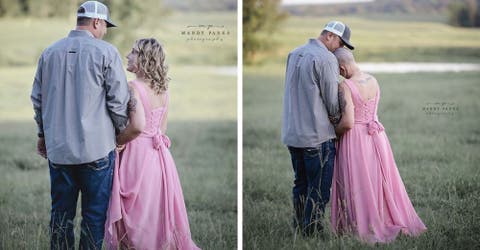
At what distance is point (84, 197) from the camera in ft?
14.0

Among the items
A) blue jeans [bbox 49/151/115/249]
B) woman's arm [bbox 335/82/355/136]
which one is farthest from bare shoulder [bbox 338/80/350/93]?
blue jeans [bbox 49/151/115/249]

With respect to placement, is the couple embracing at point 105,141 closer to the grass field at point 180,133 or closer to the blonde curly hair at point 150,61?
the blonde curly hair at point 150,61

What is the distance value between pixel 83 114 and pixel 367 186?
1888mm

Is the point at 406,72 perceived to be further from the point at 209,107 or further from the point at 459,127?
the point at 209,107

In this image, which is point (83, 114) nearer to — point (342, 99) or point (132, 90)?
point (132, 90)

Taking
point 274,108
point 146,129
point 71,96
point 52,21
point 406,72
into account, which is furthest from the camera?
point 274,108

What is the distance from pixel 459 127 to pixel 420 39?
70cm

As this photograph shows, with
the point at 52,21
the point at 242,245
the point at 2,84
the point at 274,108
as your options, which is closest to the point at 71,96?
the point at 242,245

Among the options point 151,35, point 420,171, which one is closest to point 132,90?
point 151,35

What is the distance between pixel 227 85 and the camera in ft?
26.5

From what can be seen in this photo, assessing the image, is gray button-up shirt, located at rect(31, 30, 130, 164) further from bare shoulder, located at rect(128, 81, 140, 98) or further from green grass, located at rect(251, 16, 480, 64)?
green grass, located at rect(251, 16, 480, 64)

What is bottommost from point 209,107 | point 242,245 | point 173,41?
point 242,245

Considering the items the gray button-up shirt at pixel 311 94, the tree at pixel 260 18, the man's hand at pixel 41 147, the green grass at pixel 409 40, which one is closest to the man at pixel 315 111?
the gray button-up shirt at pixel 311 94

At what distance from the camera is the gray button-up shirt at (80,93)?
13.5ft
